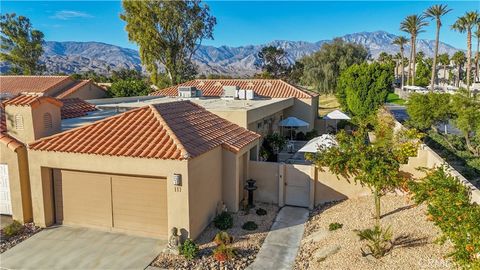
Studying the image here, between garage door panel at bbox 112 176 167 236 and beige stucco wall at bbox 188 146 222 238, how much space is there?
1.22 m

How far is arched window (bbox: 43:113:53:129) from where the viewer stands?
14.5 meters

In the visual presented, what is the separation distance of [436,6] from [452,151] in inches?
1940

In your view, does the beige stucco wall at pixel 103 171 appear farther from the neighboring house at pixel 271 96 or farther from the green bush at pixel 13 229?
the neighboring house at pixel 271 96

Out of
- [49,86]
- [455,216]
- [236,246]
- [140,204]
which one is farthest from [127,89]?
[455,216]

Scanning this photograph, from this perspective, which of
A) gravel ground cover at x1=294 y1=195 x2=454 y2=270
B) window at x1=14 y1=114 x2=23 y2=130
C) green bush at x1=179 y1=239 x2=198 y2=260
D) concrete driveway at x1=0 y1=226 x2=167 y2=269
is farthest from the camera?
window at x1=14 y1=114 x2=23 y2=130

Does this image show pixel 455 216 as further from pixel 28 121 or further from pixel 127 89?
pixel 127 89

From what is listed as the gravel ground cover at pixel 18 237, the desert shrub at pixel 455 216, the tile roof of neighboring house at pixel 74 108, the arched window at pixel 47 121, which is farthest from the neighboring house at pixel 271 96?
the gravel ground cover at pixel 18 237

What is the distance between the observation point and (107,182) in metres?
13.5

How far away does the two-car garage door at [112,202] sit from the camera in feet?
43.1

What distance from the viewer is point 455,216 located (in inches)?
325

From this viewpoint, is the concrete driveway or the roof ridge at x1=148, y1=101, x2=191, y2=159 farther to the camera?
the roof ridge at x1=148, y1=101, x2=191, y2=159

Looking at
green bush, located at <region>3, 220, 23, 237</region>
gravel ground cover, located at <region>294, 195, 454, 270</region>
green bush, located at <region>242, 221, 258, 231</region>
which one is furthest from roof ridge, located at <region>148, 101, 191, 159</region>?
green bush, located at <region>3, 220, 23, 237</region>

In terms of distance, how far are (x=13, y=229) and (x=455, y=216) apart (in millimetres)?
14678

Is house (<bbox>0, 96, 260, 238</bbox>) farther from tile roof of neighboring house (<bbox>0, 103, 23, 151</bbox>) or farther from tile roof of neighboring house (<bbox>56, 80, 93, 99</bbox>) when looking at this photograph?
tile roof of neighboring house (<bbox>56, 80, 93, 99</bbox>)
